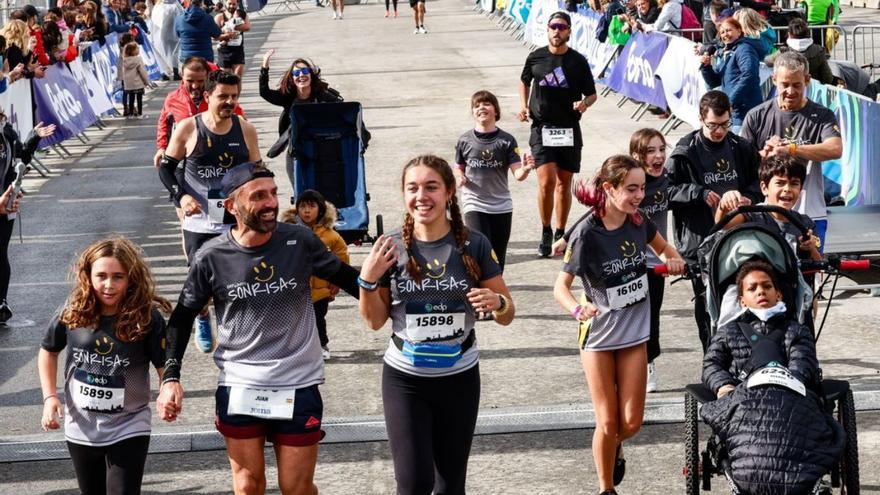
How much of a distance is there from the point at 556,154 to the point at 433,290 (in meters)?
7.22

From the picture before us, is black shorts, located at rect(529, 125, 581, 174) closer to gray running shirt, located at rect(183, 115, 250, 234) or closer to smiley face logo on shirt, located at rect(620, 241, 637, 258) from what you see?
gray running shirt, located at rect(183, 115, 250, 234)

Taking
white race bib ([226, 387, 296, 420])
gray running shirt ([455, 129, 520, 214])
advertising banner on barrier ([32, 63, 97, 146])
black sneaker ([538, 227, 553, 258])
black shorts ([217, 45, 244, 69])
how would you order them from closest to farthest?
white race bib ([226, 387, 296, 420]) < gray running shirt ([455, 129, 520, 214]) < black sneaker ([538, 227, 553, 258]) < advertising banner on barrier ([32, 63, 97, 146]) < black shorts ([217, 45, 244, 69])

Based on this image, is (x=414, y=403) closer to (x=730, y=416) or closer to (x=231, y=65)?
(x=730, y=416)

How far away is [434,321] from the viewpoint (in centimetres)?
618

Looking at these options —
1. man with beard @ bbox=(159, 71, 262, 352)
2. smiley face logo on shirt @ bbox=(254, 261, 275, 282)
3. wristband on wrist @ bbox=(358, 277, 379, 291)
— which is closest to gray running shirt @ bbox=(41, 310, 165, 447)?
smiley face logo on shirt @ bbox=(254, 261, 275, 282)

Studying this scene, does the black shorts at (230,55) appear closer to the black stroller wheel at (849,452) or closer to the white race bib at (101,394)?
the white race bib at (101,394)

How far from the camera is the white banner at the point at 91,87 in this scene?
22.3 meters

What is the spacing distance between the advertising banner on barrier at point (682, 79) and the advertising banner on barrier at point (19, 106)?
8252mm

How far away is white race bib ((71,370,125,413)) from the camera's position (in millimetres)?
6152

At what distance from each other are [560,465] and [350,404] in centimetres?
175

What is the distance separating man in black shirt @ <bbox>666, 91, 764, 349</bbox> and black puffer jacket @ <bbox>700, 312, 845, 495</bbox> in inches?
98.3

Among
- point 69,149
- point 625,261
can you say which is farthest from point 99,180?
point 625,261

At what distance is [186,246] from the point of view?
10023mm

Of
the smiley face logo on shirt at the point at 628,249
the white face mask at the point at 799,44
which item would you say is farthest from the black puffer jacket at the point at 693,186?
the white face mask at the point at 799,44
